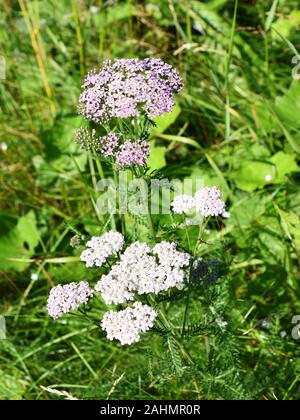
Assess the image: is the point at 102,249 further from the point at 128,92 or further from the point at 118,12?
the point at 118,12

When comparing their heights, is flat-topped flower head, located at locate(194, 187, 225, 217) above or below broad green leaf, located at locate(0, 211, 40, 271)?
above

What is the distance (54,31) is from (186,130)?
118cm

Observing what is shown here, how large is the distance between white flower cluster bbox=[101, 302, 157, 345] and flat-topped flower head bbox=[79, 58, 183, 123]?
1.84 ft

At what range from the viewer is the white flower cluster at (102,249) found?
6.17 ft

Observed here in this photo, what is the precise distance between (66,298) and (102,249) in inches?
7.2

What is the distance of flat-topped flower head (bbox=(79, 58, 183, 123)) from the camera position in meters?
1.83

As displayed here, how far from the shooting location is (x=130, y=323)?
176cm

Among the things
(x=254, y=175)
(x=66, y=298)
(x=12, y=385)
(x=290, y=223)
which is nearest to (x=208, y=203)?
(x=66, y=298)

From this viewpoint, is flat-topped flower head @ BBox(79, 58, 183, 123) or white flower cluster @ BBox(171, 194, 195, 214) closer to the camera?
flat-topped flower head @ BBox(79, 58, 183, 123)

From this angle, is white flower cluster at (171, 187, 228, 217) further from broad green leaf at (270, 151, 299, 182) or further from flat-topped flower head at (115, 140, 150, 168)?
broad green leaf at (270, 151, 299, 182)

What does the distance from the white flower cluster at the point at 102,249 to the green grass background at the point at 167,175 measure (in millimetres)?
354

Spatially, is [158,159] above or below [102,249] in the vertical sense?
above

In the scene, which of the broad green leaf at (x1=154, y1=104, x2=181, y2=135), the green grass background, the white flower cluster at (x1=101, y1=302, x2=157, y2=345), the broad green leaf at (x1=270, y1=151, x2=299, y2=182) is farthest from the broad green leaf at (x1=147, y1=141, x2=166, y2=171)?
the white flower cluster at (x1=101, y1=302, x2=157, y2=345)
